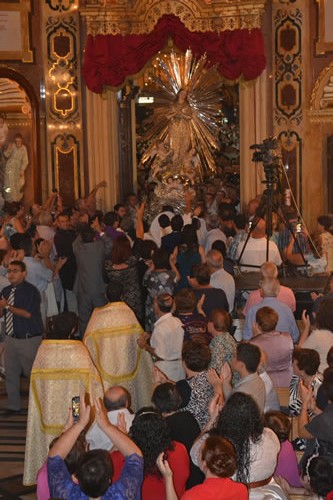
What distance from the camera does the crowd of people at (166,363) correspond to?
5973mm

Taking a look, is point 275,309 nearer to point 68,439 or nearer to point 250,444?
point 250,444

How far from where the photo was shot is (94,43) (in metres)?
18.2

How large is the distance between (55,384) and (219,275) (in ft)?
10.6

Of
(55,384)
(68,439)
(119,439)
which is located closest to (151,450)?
(119,439)

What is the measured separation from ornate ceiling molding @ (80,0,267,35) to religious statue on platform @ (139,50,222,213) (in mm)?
1283

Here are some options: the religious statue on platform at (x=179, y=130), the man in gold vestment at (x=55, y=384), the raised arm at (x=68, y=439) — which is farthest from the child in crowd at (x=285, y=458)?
the religious statue on platform at (x=179, y=130)

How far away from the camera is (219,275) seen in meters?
11.3

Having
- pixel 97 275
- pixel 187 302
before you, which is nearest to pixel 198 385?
pixel 187 302

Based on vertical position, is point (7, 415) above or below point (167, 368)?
below

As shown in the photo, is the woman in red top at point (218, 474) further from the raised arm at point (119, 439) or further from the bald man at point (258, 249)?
the bald man at point (258, 249)

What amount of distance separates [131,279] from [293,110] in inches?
295

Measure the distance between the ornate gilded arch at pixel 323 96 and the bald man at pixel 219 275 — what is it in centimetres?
786

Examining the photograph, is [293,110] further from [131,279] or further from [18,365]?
[18,365]

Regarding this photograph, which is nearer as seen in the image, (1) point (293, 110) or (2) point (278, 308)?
(2) point (278, 308)
